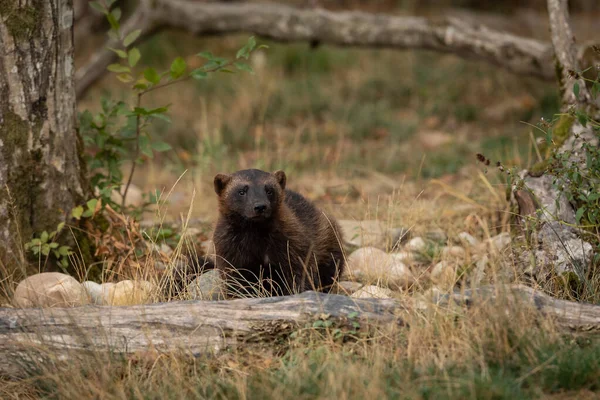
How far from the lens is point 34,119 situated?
4.63 metres

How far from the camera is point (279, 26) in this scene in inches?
319

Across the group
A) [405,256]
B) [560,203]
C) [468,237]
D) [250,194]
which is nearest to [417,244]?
[405,256]

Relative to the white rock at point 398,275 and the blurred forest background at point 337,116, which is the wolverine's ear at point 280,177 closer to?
the white rock at point 398,275

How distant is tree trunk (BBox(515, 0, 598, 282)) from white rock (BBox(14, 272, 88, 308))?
2.54 metres

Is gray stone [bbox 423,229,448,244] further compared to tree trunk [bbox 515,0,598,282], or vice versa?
gray stone [bbox 423,229,448,244]

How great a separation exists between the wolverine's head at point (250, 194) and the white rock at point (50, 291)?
105cm

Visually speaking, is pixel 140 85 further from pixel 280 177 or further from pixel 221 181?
pixel 280 177

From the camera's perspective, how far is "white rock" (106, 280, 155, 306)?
4.20 metres

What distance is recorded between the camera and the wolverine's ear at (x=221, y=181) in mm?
4875

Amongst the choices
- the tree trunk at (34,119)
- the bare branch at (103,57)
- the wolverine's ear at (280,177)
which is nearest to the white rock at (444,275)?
the wolverine's ear at (280,177)

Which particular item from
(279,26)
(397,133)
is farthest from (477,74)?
(279,26)

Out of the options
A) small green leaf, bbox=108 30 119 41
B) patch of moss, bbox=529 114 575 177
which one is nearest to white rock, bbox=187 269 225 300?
small green leaf, bbox=108 30 119 41

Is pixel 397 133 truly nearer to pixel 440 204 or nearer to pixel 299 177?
pixel 299 177

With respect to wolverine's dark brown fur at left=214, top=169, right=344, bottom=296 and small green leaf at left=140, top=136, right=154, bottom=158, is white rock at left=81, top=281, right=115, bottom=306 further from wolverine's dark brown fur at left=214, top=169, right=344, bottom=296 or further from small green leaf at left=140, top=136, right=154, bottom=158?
small green leaf at left=140, top=136, right=154, bottom=158
